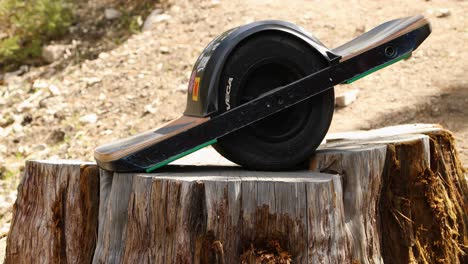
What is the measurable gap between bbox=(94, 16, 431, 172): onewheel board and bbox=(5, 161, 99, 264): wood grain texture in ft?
0.82

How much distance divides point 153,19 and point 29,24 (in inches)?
55.5

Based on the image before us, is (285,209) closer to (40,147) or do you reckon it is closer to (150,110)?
(150,110)

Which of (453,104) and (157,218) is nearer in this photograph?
(157,218)

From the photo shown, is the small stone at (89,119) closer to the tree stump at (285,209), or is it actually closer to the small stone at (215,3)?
the small stone at (215,3)

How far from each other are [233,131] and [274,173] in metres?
0.21

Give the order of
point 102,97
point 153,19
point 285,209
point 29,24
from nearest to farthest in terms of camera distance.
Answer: point 285,209 → point 102,97 → point 153,19 → point 29,24

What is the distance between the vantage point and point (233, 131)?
280cm

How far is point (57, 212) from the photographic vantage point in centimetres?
320

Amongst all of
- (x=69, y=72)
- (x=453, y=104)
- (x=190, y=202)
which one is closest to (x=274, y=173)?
(x=190, y=202)

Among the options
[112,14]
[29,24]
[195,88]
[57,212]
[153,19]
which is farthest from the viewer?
[112,14]

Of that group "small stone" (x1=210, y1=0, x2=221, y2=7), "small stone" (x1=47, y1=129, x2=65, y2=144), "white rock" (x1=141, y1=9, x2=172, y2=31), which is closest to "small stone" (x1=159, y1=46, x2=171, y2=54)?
"white rock" (x1=141, y1=9, x2=172, y2=31)

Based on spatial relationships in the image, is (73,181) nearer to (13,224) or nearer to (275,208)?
(13,224)

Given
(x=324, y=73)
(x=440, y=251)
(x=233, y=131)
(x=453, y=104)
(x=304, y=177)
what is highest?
(x=453, y=104)

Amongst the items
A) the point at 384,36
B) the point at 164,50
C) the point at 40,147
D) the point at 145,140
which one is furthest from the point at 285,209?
the point at 164,50
